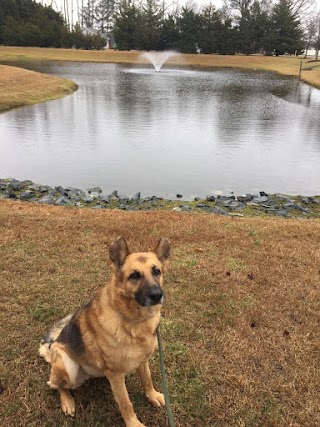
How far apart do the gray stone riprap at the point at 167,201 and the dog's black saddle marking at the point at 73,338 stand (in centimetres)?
740

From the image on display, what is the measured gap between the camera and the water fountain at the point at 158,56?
73.1 meters

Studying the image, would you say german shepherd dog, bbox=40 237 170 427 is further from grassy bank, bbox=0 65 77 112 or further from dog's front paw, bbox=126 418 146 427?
grassy bank, bbox=0 65 77 112

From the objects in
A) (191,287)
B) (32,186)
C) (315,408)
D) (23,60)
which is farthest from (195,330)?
(23,60)

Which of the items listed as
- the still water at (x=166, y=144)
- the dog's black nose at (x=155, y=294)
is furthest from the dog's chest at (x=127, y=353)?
the still water at (x=166, y=144)

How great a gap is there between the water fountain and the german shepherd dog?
71.8m

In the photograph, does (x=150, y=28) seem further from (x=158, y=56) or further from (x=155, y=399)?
(x=155, y=399)

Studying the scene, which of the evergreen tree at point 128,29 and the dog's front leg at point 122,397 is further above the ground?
the evergreen tree at point 128,29

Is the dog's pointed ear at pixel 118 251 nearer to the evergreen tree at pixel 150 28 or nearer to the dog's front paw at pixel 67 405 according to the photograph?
the dog's front paw at pixel 67 405

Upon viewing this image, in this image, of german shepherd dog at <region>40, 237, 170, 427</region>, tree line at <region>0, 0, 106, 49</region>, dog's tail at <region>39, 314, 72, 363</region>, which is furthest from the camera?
tree line at <region>0, 0, 106, 49</region>

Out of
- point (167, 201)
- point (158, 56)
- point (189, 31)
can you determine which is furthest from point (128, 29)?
point (167, 201)

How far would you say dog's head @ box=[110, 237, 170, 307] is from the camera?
2930 mm

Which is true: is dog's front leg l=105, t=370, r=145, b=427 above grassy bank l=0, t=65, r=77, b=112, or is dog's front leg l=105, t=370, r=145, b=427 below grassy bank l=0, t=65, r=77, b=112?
below

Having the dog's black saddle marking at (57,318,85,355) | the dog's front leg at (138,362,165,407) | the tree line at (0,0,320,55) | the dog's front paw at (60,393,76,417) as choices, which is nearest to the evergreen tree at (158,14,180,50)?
the tree line at (0,0,320,55)

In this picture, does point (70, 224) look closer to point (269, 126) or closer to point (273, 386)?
point (273, 386)
